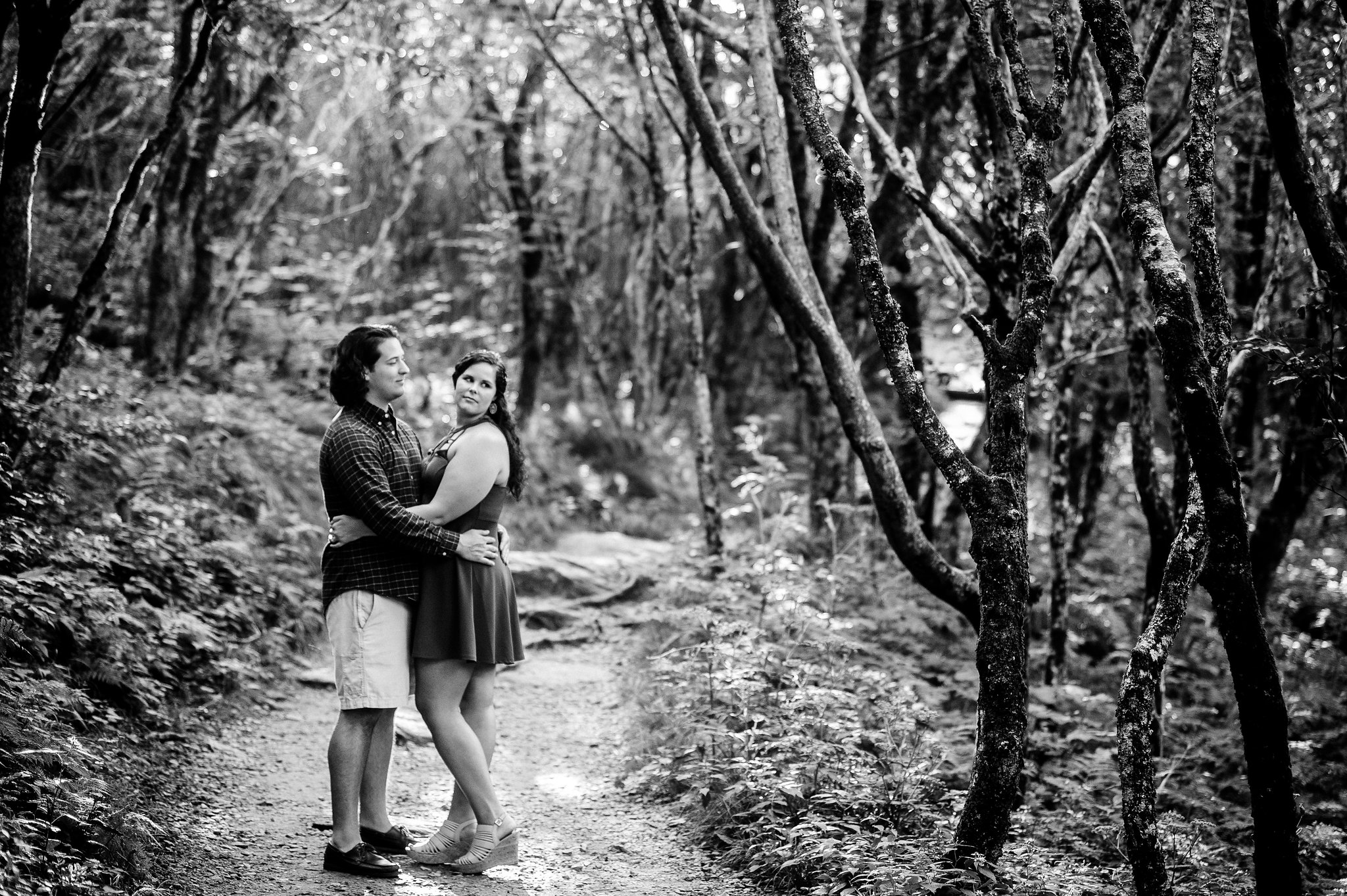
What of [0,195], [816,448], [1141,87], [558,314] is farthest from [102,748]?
[558,314]

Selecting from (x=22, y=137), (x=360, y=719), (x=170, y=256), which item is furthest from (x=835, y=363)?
(x=170, y=256)

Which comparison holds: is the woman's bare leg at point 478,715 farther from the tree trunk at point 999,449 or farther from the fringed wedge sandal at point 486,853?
the tree trunk at point 999,449

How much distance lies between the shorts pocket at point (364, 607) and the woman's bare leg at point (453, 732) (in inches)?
12.4

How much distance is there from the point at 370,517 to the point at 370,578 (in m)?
0.27

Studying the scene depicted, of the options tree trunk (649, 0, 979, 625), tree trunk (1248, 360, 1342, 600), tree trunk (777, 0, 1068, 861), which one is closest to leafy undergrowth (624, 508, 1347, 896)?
tree trunk (777, 0, 1068, 861)

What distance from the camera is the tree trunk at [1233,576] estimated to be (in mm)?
3584

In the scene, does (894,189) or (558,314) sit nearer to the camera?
(894,189)

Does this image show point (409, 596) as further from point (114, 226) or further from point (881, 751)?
point (114, 226)

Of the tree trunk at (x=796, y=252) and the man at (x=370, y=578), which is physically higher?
the tree trunk at (x=796, y=252)

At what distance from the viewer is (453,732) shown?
14.0 feet

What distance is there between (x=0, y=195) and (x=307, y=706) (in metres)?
3.63

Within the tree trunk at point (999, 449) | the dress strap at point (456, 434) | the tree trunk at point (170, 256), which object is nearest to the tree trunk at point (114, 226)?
the dress strap at point (456, 434)

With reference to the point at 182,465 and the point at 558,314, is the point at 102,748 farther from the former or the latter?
the point at 558,314

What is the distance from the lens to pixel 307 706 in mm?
6566
